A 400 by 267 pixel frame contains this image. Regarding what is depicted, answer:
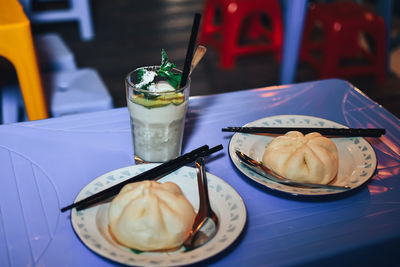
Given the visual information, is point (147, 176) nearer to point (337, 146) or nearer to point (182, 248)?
point (182, 248)

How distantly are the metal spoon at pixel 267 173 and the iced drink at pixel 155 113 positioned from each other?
138mm

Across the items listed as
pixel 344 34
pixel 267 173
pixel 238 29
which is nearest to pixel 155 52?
pixel 238 29

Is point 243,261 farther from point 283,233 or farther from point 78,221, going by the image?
point 78,221

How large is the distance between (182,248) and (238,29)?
2456 millimetres

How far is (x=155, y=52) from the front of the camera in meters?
3.04

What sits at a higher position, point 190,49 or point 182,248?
point 190,49

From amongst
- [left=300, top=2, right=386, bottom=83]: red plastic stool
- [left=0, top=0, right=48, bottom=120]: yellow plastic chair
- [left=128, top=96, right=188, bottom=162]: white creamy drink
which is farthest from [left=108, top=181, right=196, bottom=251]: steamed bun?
[left=300, top=2, right=386, bottom=83]: red plastic stool

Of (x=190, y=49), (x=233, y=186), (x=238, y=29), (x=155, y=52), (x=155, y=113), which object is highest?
(x=190, y=49)

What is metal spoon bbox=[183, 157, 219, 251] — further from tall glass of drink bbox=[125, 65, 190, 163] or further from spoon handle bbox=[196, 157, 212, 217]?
tall glass of drink bbox=[125, 65, 190, 163]

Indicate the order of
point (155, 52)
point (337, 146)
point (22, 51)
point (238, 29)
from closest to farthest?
1. point (337, 146)
2. point (22, 51)
3. point (238, 29)
4. point (155, 52)

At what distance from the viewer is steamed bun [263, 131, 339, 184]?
75 centimetres

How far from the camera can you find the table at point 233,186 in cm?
65

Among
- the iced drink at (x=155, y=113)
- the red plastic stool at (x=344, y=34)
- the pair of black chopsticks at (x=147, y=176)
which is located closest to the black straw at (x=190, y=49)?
the iced drink at (x=155, y=113)

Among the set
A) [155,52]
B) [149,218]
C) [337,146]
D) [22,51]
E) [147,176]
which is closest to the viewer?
[149,218]
